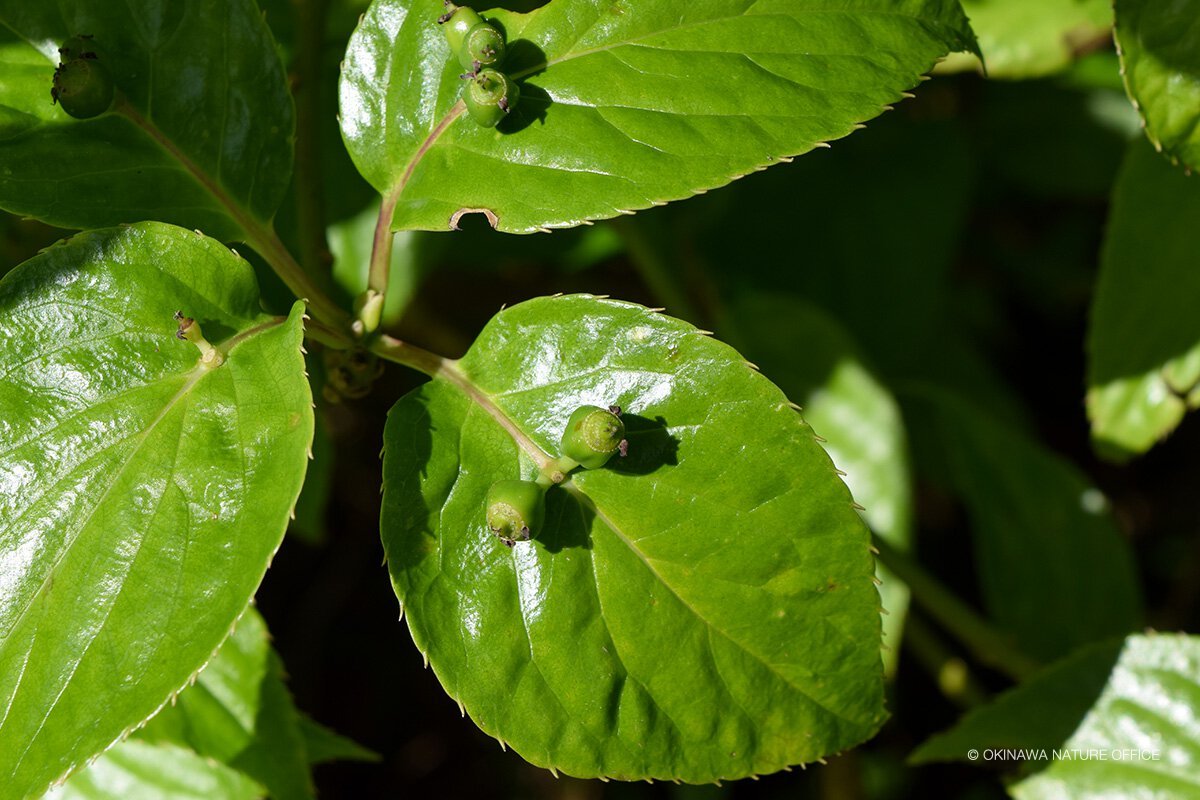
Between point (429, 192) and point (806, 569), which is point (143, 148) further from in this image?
point (806, 569)

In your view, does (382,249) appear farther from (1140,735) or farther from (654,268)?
(1140,735)

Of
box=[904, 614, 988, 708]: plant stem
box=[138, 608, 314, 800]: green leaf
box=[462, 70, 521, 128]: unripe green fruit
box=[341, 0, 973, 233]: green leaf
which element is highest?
box=[462, 70, 521, 128]: unripe green fruit

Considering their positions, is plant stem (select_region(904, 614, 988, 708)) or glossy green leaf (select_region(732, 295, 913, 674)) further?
plant stem (select_region(904, 614, 988, 708))

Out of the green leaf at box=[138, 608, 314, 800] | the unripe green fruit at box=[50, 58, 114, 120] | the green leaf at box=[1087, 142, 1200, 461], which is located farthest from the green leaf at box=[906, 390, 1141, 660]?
the unripe green fruit at box=[50, 58, 114, 120]

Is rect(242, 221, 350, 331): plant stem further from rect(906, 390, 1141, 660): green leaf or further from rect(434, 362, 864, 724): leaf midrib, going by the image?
rect(906, 390, 1141, 660): green leaf

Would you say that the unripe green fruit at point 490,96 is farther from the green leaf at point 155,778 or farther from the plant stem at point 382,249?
the green leaf at point 155,778

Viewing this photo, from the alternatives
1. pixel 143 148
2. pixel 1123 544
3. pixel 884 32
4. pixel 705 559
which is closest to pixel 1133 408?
pixel 1123 544

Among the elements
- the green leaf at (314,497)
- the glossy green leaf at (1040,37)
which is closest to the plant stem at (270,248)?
the green leaf at (314,497)
